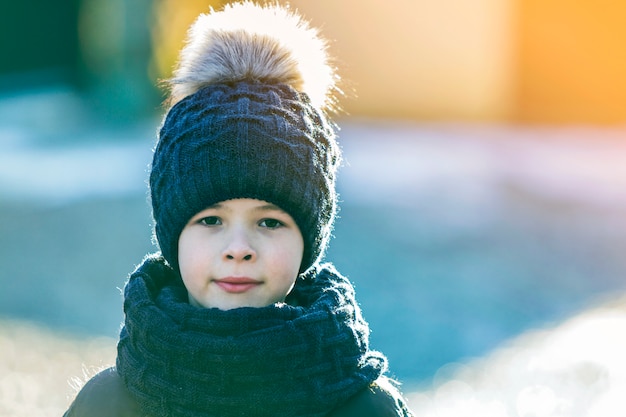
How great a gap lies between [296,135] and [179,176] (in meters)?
0.25

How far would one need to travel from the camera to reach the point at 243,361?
179cm

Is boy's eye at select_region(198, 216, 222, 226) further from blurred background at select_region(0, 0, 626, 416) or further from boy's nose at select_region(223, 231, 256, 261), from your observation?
blurred background at select_region(0, 0, 626, 416)

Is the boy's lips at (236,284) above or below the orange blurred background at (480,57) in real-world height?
below

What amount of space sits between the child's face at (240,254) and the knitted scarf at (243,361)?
0.05m

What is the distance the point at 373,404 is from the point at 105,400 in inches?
21.1

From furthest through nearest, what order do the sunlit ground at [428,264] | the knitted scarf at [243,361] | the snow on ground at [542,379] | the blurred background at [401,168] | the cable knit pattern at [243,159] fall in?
1. the blurred background at [401,168]
2. the sunlit ground at [428,264]
3. the snow on ground at [542,379]
4. the cable knit pattern at [243,159]
5. the knitted scarf at [243,361]

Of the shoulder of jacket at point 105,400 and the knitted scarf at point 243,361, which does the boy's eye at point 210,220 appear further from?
the shoulder of jacket at point 105,400

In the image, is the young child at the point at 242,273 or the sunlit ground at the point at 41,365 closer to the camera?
the young child at the point at 242,273

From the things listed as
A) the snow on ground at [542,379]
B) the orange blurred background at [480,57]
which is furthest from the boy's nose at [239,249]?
the orange blurred background at [480,57]

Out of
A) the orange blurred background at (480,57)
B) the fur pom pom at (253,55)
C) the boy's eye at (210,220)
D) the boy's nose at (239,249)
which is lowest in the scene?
the boy's nose at (239,249)

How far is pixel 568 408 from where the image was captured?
3.96 metres

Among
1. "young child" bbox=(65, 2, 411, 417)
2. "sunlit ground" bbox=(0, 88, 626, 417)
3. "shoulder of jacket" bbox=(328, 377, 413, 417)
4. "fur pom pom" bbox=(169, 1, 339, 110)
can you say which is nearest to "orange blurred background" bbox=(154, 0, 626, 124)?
"sunlit ground" bbox=(0, 88, 626, 417)

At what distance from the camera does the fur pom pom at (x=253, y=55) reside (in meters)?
2.05

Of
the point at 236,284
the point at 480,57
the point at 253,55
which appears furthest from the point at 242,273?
the point at 480,57
